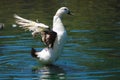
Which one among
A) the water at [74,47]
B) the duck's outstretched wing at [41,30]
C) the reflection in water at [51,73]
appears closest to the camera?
the reflection in water at [51,73]

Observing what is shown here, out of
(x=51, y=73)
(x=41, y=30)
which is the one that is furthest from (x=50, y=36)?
(x=51, y=73)

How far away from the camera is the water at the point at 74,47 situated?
43.2 feet

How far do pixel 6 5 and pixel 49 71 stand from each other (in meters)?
12.7

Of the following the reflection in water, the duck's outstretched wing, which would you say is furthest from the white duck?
the reflection in water

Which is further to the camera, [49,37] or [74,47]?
[74,47]

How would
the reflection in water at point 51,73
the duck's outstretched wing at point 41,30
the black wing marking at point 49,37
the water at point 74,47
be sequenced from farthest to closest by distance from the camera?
the black wing marking at point 49,37, the duck's outstretched wing at point 41,30, the water at point 74,47, the reflection in water at point 51,73

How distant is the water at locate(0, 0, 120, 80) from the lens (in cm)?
1316

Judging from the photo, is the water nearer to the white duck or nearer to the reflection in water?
the reflection in water

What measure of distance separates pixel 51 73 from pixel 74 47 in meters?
2.60

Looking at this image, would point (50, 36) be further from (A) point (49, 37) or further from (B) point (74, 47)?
(B) point (74, 47)

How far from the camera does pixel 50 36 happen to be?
45.1 ft

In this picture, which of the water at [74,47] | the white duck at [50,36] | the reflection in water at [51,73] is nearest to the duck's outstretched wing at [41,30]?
the white duck at [50,36]

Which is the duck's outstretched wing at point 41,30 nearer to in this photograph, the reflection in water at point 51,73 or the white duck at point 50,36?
the white duck at point 50,36

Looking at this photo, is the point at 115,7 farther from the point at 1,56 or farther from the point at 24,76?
the point at 24,76
